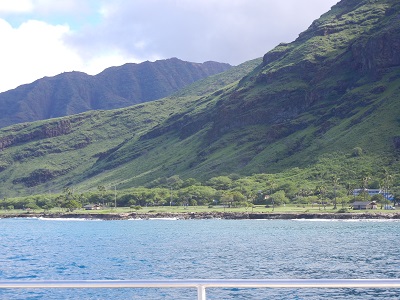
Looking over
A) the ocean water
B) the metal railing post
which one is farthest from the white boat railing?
the ocean water

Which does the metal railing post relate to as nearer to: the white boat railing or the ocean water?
the white boat railing

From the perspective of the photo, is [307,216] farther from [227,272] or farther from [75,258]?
[227,272]

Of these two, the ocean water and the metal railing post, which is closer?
the metal railing post

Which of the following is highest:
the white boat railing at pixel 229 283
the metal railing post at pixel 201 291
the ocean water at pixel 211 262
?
the white boat railing at pixel 229 283

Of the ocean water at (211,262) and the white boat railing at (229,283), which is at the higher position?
the white boat railing at (229,283)

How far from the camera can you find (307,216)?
17462 cm

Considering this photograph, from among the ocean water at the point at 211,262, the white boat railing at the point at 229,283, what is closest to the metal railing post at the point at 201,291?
the white boat railing at the point at 229,283

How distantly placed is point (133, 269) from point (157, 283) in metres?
51.7

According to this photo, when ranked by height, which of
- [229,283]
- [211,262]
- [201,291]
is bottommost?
[211,262]

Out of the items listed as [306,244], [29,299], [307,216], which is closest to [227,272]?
[29,299]

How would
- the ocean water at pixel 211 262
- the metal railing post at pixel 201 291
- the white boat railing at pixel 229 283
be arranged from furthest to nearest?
1. the ocean water at pixel 211 262
2. the metal railing post at pixel 201 291
3. the white boat railing at pixel 229 283

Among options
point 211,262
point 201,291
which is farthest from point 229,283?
point 211,262

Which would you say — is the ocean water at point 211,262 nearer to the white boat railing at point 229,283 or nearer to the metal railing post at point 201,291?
the metal railing post at point 201,291

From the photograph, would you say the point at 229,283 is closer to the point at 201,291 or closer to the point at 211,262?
the point at 201,291
